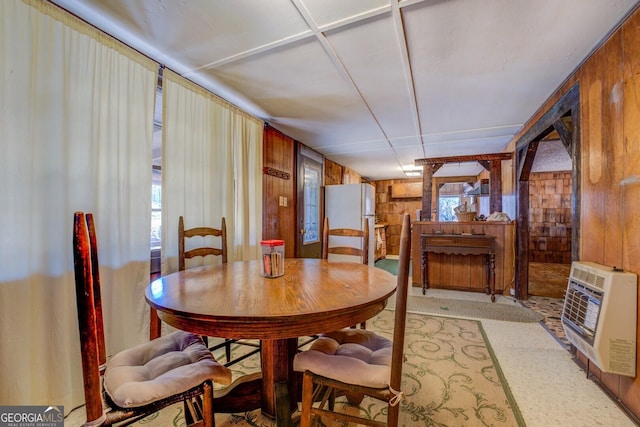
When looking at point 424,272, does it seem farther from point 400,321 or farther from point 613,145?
point 400,321

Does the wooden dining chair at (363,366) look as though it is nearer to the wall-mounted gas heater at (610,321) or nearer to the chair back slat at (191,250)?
the chair back slat at (191,250)

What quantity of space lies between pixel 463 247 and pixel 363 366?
3157 millimetres

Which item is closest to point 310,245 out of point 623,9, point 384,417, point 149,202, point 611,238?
point 149,202

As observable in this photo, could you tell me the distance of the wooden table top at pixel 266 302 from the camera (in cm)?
92

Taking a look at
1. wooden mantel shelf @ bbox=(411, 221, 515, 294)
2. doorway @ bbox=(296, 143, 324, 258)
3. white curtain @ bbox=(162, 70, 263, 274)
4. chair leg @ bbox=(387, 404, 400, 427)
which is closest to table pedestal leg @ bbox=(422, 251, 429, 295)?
wooden mantel shelf @ bbox=(411, 221, 515, 294)

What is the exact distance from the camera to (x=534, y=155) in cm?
330

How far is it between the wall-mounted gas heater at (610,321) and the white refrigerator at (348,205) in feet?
10.4

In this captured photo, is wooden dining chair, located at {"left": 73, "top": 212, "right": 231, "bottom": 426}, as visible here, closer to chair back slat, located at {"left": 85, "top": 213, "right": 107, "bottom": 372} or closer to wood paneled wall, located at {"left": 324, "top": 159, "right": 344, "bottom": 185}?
chair back slat, located at {"left": 85, "top": 213, "right": 107, "bottom": 372}

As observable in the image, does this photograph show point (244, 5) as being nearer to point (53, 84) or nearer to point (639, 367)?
point (53, 84)

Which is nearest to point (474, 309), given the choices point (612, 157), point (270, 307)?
point (612, 157)

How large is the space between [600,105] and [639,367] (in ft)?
5.32

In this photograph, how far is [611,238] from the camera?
5.62 feet

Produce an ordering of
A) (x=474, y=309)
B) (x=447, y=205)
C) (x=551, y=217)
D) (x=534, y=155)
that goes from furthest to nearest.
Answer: (x=447, y=205) < (x=551, y=217) < (x=534, y=155) < (x=474, y=309)

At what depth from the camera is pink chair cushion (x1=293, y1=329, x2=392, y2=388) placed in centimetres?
105
